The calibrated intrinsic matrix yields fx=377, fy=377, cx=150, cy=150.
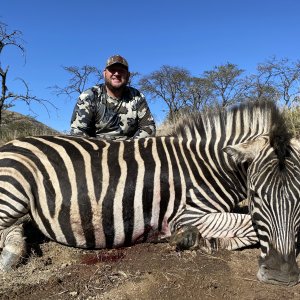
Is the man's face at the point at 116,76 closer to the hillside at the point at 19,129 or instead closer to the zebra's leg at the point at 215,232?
the zebra's leg at the point at 215,232

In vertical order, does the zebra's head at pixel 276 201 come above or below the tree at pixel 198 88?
below

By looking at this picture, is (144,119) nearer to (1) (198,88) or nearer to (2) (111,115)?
(2) (111,115)

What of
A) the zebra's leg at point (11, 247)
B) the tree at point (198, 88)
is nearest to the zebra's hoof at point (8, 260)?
the zebra's leg at point (11, 247)

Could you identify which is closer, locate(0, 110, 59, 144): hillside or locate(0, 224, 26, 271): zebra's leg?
locate(0, 224, 26, 271): zebra's leg

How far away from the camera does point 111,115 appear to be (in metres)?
4.86

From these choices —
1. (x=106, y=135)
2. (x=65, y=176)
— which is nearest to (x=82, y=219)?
(x=65, y=176)

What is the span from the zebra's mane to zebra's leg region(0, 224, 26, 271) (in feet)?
5.09

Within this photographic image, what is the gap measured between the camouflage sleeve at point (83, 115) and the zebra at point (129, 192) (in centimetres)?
151

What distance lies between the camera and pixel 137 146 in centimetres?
321

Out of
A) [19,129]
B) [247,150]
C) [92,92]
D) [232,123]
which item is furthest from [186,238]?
[19,129]

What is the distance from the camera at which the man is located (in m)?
4.71

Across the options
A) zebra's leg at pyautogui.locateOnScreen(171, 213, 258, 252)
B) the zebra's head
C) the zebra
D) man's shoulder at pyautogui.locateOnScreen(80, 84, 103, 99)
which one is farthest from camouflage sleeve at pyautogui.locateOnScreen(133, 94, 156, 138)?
the zebra's head

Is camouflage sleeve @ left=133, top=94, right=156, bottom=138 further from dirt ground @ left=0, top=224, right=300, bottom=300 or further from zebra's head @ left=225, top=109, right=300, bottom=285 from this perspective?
zebra's head @ left=225, top=109, right=300, bottom=285

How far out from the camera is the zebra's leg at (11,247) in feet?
8.84
